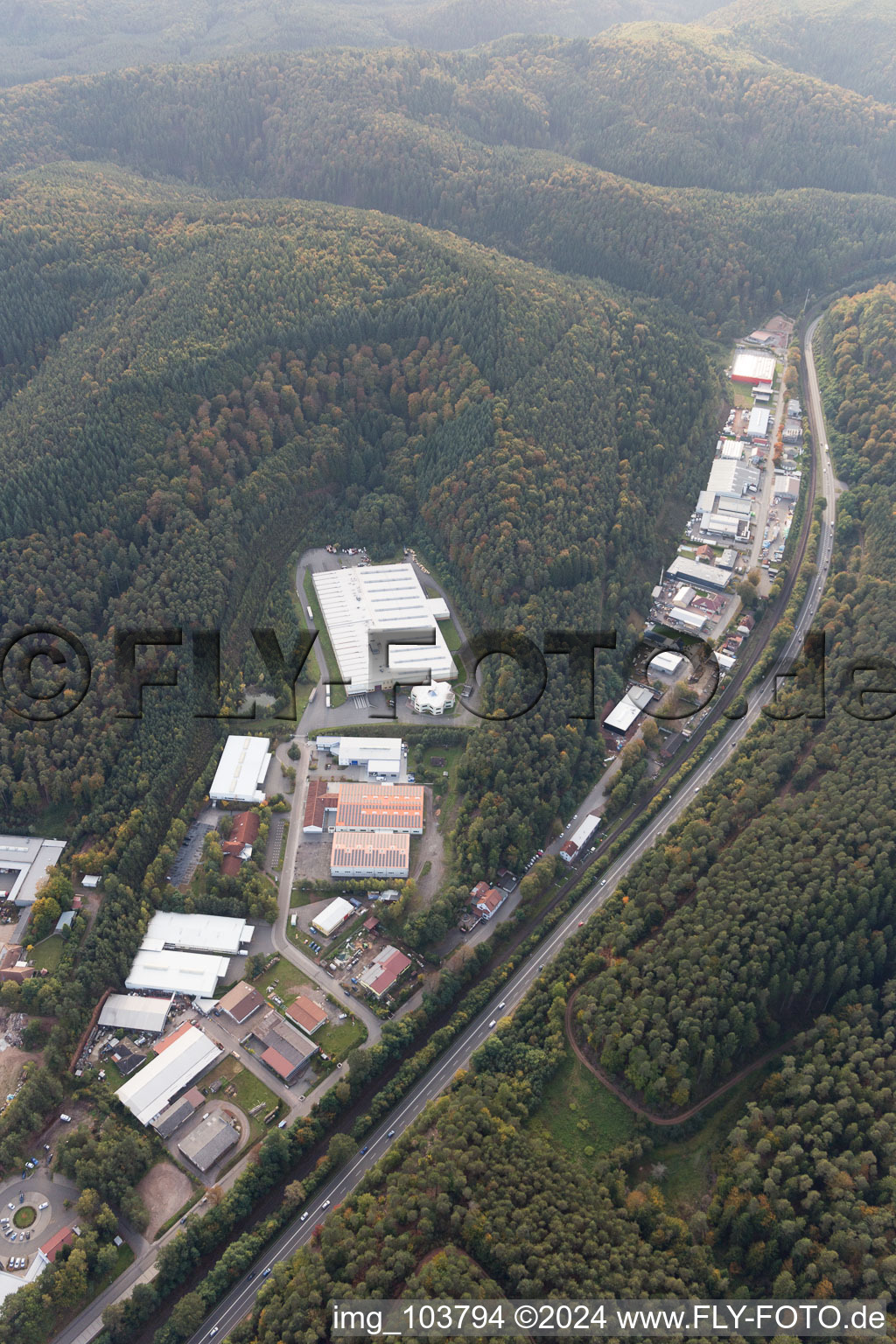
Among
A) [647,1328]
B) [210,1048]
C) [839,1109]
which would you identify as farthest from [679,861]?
[210,1048]

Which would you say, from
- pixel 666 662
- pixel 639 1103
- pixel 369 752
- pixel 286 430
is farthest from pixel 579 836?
pixel 286 430

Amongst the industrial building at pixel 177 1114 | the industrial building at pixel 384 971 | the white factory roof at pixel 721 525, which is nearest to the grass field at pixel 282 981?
the industrial building at pixel 384 971

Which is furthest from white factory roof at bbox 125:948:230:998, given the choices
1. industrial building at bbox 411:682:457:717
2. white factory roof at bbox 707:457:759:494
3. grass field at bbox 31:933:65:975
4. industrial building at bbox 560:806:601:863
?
white factory roof at bbox 707:457:759:494

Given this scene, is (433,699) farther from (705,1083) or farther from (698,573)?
(705,1083)

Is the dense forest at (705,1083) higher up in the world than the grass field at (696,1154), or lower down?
higher up

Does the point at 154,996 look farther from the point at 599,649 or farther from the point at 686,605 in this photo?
the point at 686,605

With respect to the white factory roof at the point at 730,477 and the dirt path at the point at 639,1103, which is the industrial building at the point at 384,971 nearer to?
the dirt path at the point at 639,1103
